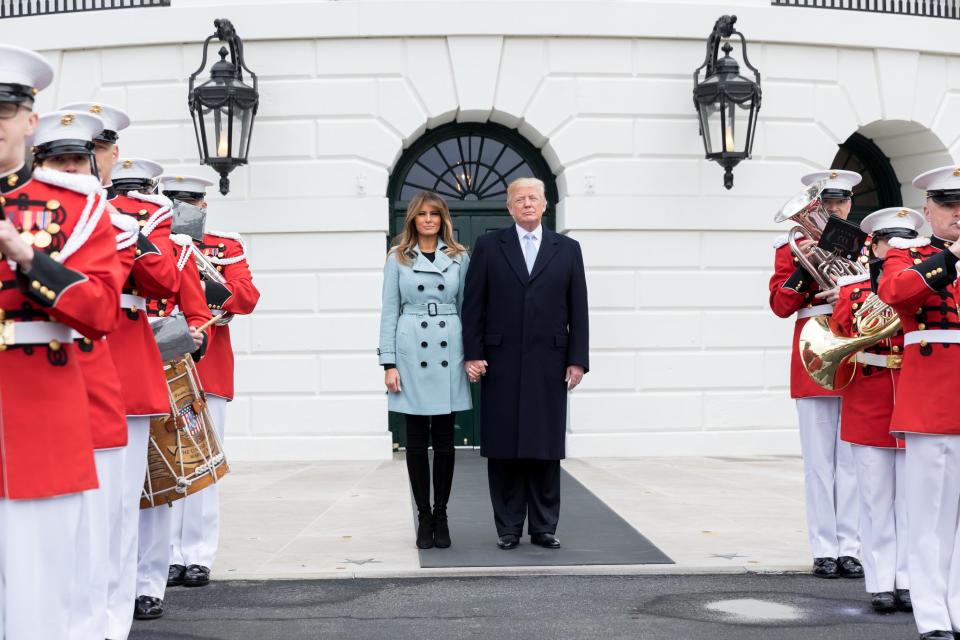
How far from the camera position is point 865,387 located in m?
5.68

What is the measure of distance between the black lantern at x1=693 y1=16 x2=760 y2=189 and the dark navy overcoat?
4698 mm

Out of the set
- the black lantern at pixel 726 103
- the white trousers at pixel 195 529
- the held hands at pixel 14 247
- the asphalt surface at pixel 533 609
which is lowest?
the asphalt surface at pixel 533 609

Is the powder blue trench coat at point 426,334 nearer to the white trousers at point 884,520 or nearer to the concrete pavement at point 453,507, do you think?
the concrete pavement at point 453,507

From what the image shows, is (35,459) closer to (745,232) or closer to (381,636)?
(381,636)

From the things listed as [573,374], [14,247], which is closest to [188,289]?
[573,374]

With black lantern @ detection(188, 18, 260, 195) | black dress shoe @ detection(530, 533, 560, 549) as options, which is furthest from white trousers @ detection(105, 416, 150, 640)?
black lantern @ detection(188, 18, 260, 195)

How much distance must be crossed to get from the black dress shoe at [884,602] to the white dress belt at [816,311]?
157cm

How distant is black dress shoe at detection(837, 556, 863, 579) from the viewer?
6.19m

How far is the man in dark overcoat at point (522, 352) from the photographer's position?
6.87m

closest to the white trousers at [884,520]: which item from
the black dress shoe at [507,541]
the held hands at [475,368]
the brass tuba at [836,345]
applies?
the brass tuba at [836,345]

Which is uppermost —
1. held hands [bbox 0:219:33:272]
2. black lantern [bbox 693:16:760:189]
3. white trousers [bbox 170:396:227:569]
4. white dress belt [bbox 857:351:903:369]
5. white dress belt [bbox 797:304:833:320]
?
black lantern [bbox 693:16:760:189]

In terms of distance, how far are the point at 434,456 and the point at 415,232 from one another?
4.26 ft

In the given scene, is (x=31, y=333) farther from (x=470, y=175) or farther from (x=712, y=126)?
(x=470, y=175)

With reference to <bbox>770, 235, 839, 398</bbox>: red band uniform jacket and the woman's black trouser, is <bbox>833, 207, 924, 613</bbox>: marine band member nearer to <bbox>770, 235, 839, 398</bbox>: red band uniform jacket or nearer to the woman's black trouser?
<bbox>770, 235, 839, 398</bbox>: red band uniform jacket
